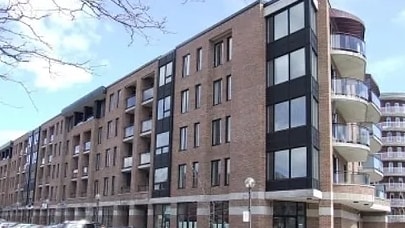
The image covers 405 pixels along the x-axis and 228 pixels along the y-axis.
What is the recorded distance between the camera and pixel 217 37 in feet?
127

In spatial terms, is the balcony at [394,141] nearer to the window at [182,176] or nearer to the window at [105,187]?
the window at [105,187]

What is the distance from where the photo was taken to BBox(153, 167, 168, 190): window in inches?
1645

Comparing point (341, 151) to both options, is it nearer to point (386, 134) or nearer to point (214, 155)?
point (214, 155)

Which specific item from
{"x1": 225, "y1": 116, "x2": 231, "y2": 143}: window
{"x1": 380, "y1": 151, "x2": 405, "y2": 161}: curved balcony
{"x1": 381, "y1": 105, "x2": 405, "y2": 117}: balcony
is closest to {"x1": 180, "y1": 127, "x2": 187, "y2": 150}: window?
{"x1": 225, "y1": 116, "x2": 231, "y2": 143}: window

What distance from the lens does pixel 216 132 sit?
122 feet

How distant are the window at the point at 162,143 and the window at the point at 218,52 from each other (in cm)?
Answer: 781

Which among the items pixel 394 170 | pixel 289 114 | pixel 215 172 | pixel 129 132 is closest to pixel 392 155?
pixel 394 170

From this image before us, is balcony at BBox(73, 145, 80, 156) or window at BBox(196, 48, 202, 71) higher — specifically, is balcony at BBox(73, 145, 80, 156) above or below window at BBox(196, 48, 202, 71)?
below

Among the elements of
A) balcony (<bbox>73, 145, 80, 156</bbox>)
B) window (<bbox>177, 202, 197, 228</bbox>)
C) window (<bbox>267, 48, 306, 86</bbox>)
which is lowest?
window (<bbox>177, 202, 197, 228</bbox>)

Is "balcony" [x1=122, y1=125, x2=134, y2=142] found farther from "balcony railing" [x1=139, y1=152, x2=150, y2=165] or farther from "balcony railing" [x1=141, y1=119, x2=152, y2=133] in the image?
"balcony railing" [x1=139, y1=152, x2=150, y2=165]

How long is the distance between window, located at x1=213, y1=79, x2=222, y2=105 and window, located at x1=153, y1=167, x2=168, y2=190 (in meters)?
7.70

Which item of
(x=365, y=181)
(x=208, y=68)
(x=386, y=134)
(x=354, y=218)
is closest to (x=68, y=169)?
(x=208, y=68)

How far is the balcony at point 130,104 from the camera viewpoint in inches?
1964

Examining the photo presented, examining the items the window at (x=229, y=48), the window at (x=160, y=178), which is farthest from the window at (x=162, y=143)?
the window at (x=229, y=48)
